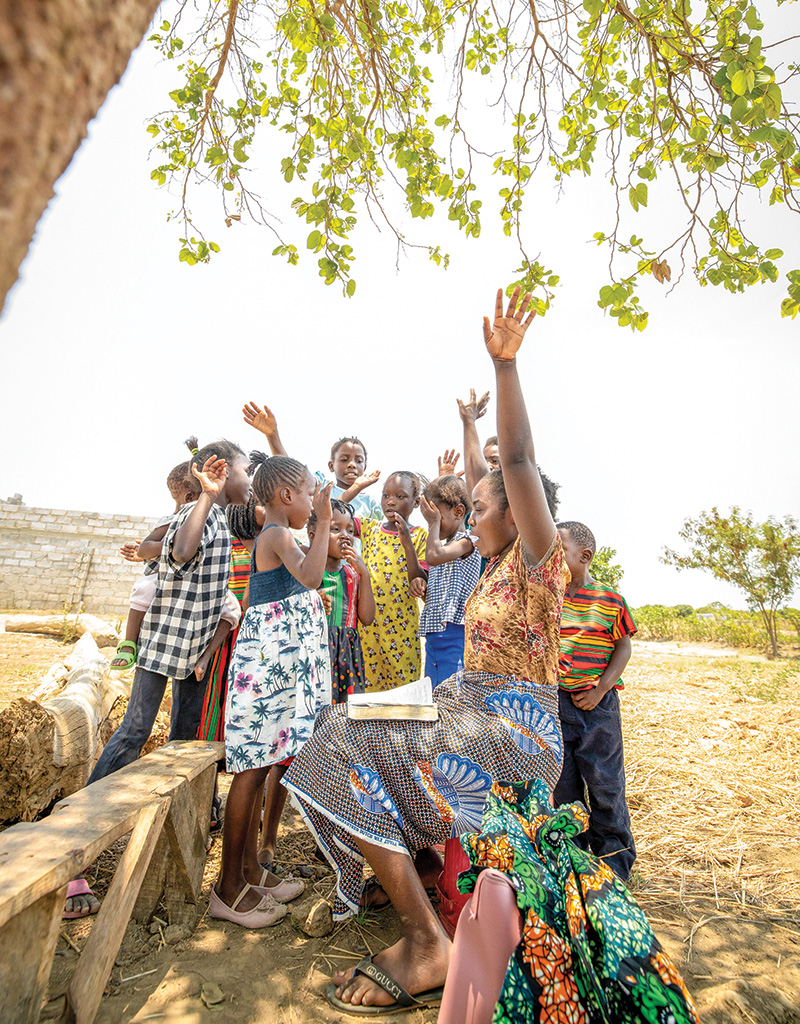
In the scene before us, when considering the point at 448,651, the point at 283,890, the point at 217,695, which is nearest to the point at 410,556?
the point at 448,651

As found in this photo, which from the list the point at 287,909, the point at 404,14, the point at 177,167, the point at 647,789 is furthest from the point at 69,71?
the point at 647,789

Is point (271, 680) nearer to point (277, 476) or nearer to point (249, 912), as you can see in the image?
point (249, 912)

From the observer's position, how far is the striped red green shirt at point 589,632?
3.16 m

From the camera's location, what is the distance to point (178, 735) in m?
3.38

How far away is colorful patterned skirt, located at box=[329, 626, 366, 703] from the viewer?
11.5 ft

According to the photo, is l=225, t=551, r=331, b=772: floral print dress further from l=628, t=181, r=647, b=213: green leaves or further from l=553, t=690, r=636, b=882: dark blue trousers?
l=628, t=181, r=647, b=213: green leaves

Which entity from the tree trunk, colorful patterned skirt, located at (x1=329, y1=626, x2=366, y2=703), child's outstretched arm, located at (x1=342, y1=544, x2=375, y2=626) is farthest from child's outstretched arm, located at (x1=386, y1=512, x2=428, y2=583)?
the tree trunk

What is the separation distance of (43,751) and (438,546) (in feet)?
8.08

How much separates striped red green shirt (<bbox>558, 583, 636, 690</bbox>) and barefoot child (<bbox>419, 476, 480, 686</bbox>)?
667 millimetres

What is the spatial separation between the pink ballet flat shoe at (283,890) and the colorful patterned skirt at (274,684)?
1.81ft

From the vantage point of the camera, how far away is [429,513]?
395cm

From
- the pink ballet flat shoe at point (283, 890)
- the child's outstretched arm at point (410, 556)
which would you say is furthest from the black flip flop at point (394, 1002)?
the child's outstretched arm at point (410, 556)

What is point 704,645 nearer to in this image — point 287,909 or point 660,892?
point 660,892

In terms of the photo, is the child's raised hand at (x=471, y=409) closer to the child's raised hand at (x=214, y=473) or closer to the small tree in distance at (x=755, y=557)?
the child's raised hand at (x=214, y=473)
